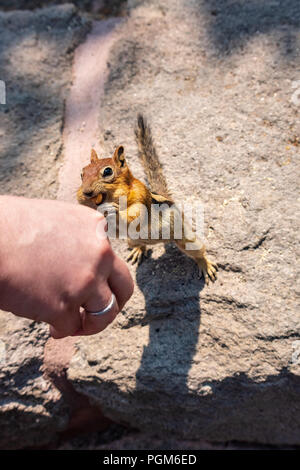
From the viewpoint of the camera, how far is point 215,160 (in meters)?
2.34

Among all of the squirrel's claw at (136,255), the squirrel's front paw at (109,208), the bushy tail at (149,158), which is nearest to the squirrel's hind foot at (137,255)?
the squirrel's claw at (136,255)

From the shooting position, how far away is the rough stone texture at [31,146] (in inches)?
81.5

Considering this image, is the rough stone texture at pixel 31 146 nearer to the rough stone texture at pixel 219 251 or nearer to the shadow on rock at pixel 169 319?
the rough stone texture at pixel 219 251

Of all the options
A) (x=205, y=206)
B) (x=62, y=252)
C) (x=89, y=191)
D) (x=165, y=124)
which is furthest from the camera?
(x=165, y=124)

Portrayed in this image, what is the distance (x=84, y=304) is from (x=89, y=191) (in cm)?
53

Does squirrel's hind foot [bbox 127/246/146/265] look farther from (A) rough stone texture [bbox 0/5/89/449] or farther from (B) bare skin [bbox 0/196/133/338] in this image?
(B) bare skin [bbox 0/196/133/338]

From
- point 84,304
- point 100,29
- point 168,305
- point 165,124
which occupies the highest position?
point 100,29

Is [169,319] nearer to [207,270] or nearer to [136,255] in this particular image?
[207,270]

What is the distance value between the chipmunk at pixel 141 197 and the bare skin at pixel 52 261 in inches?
16.6

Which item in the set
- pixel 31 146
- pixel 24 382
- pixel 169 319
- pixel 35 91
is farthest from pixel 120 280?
pixel 35 91

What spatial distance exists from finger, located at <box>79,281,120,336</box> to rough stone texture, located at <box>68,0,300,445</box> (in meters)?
0.65

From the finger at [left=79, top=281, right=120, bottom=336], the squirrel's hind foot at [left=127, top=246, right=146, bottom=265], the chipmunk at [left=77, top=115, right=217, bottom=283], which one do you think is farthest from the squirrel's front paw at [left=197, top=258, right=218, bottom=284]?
the finger at [left=79, top=281, right=120, bottom=336]
